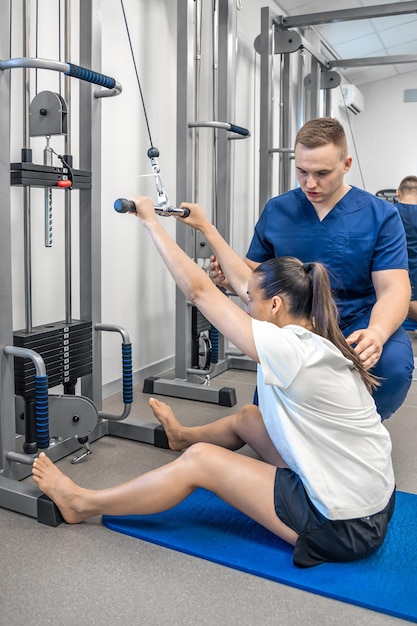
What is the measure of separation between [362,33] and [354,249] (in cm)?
352

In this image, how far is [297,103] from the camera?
4605mm

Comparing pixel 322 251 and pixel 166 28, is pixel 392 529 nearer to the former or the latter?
pixel 322 251

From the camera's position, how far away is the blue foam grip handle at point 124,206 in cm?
155

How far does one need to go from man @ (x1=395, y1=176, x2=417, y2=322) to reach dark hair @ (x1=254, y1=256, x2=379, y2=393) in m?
2.23

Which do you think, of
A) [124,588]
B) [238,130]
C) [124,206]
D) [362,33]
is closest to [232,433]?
[124,588]

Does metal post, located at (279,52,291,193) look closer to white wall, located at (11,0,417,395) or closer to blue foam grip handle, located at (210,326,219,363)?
white wall, located at (11,0,417,395)

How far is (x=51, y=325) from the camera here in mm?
2229

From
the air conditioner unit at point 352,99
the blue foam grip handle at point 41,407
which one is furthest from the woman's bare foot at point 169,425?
the air conditioner unit at point 352,99

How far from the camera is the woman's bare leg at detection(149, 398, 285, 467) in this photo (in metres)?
1.97

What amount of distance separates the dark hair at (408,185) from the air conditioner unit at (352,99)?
0.64 m

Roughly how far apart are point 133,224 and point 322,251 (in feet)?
4.13

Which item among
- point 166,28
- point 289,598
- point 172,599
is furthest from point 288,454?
point 166,28

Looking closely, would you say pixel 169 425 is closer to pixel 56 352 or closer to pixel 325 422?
pixel 56 352

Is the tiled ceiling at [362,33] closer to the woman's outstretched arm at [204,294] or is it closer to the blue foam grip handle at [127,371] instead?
the blue foam grip handle at [127,371]
